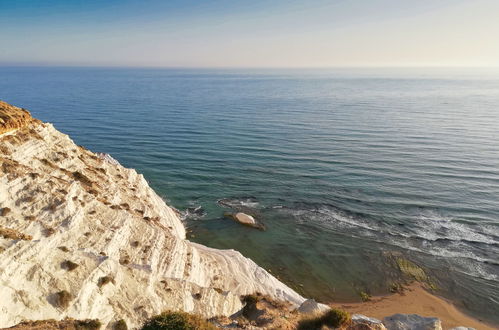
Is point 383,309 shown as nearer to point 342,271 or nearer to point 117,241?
point 342,271

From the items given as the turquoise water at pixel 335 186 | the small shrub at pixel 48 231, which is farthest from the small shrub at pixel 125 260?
the turquoise water at pixel 335 186

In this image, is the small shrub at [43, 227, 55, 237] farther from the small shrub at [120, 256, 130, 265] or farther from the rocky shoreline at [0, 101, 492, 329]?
the small shrub at [120, 256, 130, 265]

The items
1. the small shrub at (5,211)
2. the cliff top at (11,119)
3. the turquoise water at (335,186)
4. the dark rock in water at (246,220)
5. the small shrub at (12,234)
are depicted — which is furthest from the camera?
the dark rock in water at (246,220)

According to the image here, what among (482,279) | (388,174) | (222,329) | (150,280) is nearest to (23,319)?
(150,280)

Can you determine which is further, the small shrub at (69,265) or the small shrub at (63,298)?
the small shrub at (69,265)

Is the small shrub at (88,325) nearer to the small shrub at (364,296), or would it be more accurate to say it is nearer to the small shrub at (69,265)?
the small shrub at (69,265)

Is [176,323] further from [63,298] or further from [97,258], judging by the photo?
[97,258]
